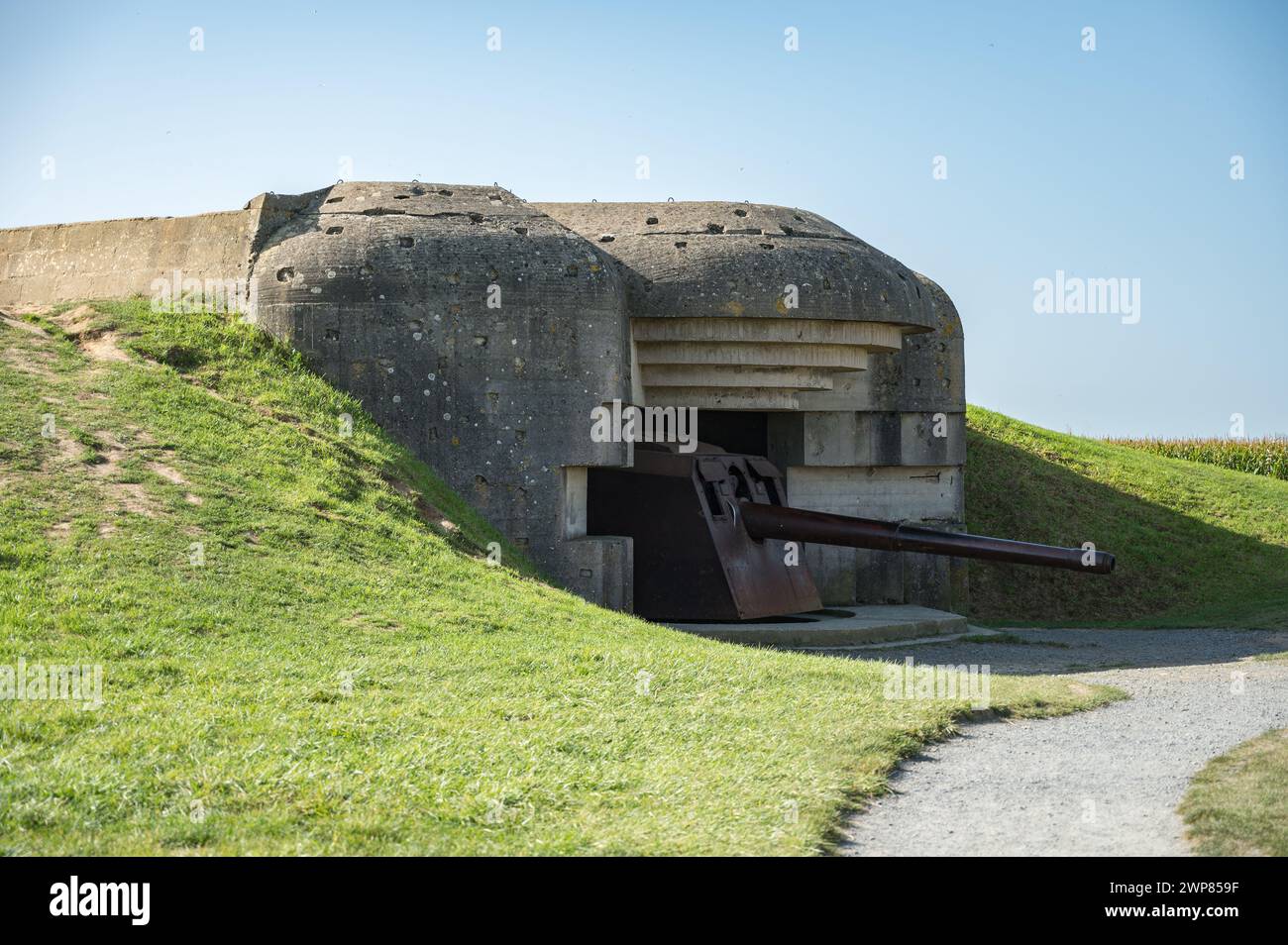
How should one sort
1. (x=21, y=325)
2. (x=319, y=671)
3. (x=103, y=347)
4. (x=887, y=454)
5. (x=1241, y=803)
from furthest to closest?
(x=887, y=454) → (x=21, y=325) → (x=103, y=347) → (x=319, y=671) → (x=1241, y=803)

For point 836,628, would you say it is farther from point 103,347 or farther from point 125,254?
point 125,254

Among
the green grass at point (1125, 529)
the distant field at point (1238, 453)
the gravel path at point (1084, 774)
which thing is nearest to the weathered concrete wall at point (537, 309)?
the green grass at point (1125, 529)

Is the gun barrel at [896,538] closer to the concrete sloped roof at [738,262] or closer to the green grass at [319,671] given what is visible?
the concrete sloped roof at [738,262]

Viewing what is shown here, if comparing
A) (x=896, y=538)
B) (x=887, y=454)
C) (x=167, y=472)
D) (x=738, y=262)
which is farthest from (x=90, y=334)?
(x=887, y=454)

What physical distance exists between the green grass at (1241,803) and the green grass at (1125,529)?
9574 mm

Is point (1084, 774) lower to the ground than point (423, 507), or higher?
lower

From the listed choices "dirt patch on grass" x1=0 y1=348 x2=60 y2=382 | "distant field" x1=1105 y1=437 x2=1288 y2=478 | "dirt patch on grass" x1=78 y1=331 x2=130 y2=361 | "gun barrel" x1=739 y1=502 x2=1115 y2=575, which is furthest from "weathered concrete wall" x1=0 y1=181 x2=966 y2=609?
"distant field" x1=1105 y1=437 x2=1288 y2=478

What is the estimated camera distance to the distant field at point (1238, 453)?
1067 inches

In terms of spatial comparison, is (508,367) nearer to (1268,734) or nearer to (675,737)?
(675,737)

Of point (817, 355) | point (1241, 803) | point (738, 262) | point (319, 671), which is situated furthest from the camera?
point (817, 355)

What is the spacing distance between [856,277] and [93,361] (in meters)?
7.71

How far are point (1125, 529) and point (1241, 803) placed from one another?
16.0m

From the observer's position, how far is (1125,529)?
21.3 m
